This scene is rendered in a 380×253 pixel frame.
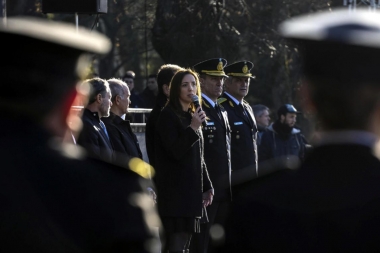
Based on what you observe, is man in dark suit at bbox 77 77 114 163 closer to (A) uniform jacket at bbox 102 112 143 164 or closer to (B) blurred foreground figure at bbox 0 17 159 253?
(A) uniform jacket at bbox 102 112 143 164

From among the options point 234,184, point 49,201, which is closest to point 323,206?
point 234,184

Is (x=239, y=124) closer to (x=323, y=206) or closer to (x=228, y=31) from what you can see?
(x=323, y=206)

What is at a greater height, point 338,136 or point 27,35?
point 27,35

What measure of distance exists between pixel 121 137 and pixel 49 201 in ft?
16.2

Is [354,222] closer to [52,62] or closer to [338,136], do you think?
[338,136]

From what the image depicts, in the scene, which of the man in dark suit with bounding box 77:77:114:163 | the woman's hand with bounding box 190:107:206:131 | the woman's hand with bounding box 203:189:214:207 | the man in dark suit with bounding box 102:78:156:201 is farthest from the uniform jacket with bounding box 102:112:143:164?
the woman's hand with bounding box 203:189:214:207

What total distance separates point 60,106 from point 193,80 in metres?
5.12

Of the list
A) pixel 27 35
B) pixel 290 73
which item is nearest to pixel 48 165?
pixel 27 35

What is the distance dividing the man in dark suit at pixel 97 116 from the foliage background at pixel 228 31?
4824mm

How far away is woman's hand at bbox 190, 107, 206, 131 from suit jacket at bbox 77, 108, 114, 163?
2.07ft

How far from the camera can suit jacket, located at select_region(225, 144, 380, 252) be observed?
2.40 metres

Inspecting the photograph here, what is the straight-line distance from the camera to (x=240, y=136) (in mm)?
8602

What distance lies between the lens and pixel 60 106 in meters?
2.40

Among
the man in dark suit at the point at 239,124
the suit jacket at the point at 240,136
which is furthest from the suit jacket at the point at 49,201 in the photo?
the suit jacket at the point at 240,136
